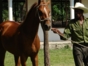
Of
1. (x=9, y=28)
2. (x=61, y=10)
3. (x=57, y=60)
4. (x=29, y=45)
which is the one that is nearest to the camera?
(x=29, y=45)

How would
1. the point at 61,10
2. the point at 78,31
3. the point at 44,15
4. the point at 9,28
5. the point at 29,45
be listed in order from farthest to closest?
the point at 61,10, the point at 9,28, the point at 29,45, the point at 44,15, the point at 78,31

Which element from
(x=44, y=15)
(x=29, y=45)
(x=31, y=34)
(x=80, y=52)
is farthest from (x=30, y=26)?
(x=80, y=52)

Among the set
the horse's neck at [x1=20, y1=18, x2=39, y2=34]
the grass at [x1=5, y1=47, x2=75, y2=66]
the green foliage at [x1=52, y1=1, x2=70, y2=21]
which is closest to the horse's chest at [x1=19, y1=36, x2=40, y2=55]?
the horse's neck at [x1=20, y1=18, x2=39, y2=34]

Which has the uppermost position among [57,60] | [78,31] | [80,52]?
[78,31]

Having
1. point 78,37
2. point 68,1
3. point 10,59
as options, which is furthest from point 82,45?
point 68,1

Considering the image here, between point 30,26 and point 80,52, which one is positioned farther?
point 30,26

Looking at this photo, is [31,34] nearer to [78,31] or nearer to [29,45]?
[29,45]

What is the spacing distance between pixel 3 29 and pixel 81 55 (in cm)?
313

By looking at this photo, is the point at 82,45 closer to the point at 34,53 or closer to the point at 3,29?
the point at 34,53

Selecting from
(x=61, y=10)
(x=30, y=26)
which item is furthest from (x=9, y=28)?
(x=61, y=10)

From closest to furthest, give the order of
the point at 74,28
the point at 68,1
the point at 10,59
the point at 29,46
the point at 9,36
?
1. the point at 74,28
2. the point at 29,46
3. the point at 9,36
4. the point at 10,59
5. the point at 68,1

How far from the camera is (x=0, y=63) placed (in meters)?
9.62

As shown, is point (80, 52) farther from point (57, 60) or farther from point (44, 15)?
point (57, 60)

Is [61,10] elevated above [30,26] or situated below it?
above
